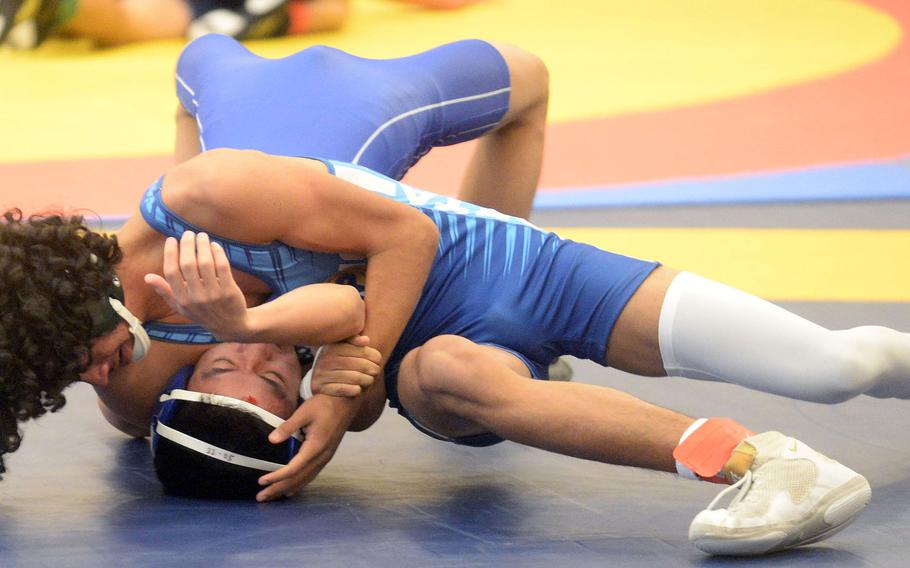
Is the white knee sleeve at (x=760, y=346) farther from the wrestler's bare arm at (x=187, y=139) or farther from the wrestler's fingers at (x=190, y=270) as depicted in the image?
the wrestler's bare arm at (x=187, y=139)

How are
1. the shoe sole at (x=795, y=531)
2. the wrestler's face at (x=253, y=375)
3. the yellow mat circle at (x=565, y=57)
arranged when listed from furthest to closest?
the yellow mat circle at (x=565, y=57) < the wrestler's face at (x=253, y=375) < the shoe sole at (x=795, y=531)

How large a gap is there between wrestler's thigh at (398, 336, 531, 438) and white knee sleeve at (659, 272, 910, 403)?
284 millimetres

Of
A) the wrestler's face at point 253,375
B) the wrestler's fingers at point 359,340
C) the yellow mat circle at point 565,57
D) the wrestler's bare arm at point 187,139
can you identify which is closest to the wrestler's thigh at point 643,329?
the wrestler's fingers at point 359,340

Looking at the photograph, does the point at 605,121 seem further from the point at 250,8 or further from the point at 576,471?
the point at 576,471

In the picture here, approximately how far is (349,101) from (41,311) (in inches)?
40.6

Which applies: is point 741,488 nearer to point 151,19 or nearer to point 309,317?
point 309,317

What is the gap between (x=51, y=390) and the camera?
7.33 feet

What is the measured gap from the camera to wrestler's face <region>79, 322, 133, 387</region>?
89.7 inches

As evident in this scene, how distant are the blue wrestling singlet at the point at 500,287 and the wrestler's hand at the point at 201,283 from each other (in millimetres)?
299

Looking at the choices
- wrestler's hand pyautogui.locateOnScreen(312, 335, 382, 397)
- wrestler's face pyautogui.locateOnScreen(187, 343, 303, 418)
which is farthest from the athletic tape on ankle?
wrestler's face pyautogui.locateOnScreen(187, 343, 303, 418)

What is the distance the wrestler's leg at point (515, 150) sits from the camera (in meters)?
3.20

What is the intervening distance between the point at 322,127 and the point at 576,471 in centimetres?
91

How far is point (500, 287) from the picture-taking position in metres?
2.50

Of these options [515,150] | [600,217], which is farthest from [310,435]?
[600,217]
